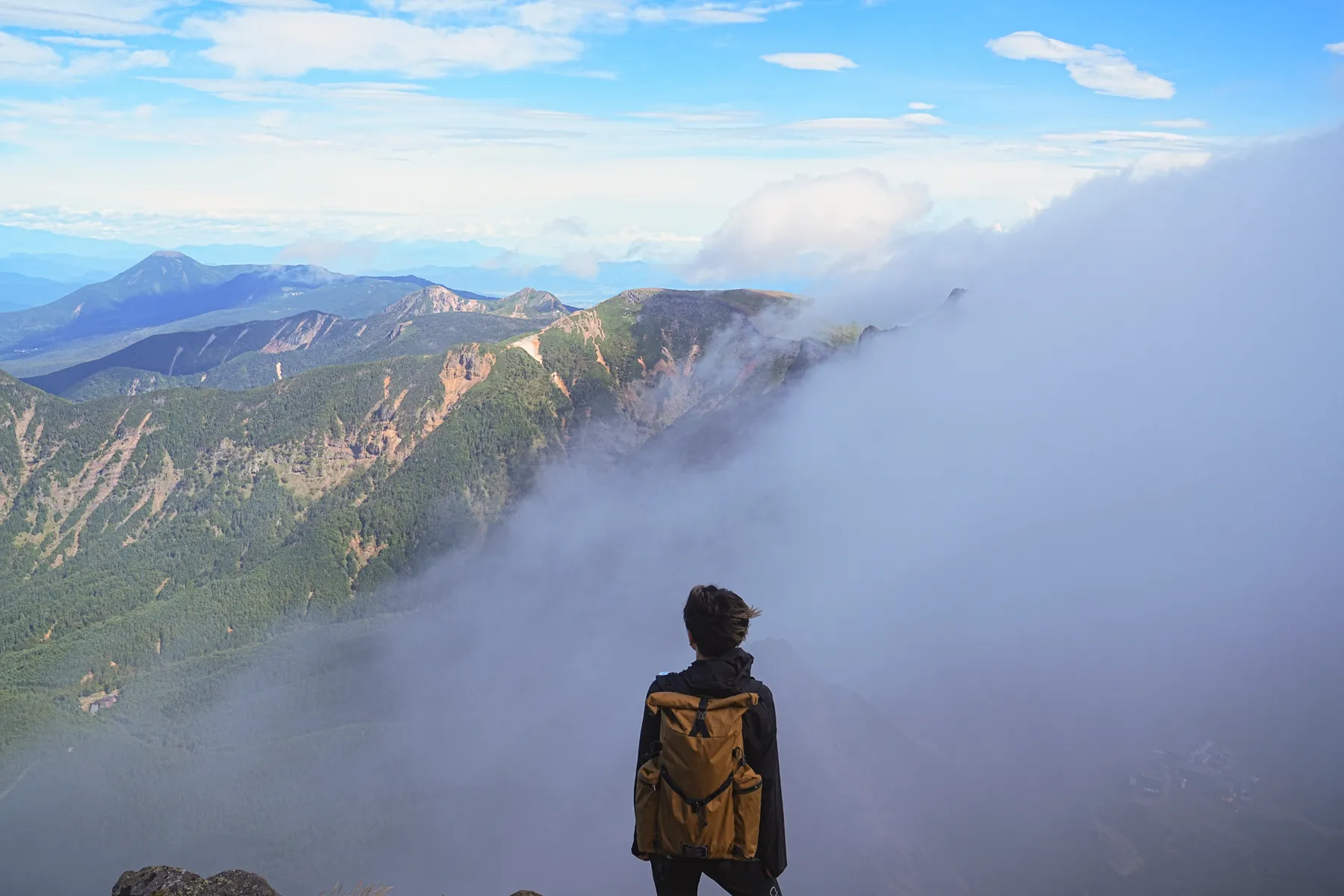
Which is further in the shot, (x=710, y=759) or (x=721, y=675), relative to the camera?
(x=721, y=675)

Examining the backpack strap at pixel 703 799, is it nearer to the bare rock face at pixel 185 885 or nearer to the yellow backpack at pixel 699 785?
the yellow backpack at pixel 699 785

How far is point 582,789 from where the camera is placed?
134125mm

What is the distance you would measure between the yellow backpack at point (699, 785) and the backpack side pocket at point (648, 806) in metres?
0.01

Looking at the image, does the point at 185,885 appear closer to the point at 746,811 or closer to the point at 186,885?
the point at 186,885

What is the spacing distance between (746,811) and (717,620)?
108 inches

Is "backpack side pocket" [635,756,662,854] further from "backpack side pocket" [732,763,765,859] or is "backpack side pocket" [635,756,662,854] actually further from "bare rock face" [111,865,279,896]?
"bare rock face" [111,865,279,896]

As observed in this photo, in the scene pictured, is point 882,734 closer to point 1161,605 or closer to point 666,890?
point 1161,605

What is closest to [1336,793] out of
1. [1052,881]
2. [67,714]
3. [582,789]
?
[1052,881]

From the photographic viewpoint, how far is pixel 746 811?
10805mm

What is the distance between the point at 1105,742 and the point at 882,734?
39.3 m

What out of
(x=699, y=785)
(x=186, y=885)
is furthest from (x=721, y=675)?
(x=186, y=885)

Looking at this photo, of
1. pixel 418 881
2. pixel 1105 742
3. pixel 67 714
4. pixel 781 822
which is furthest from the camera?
pixel 67 714

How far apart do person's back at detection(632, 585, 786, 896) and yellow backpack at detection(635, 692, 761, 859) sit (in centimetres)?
1

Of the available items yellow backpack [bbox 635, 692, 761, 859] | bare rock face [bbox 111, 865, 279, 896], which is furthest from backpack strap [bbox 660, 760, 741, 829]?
bare rock face [bbox 111, 865, 279, 896]
